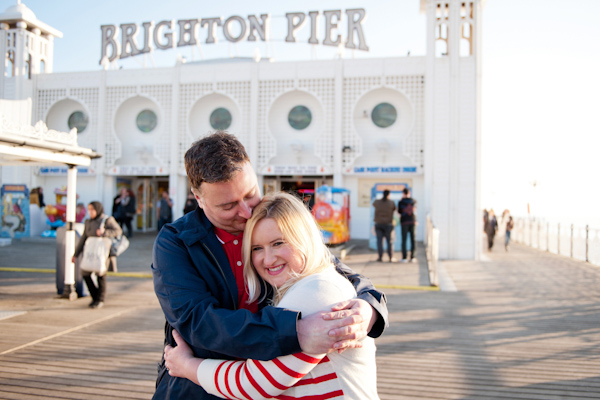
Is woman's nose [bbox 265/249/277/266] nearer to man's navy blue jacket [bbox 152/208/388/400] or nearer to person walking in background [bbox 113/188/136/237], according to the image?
man's navy blue jacket [bbox 152/208/388/400]

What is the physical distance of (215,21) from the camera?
18.9 metres

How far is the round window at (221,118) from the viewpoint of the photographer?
60.8 feet

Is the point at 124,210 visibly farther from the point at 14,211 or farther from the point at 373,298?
the point at 373,298

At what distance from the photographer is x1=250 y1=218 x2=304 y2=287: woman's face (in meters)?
1.51

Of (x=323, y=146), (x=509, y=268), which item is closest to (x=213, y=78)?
(x=323, y=146)

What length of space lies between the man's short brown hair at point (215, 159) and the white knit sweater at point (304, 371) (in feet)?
1.50

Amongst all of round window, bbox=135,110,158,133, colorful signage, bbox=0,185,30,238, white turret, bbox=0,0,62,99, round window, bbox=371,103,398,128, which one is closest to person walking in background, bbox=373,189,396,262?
round window, bbox=371,103,398,128

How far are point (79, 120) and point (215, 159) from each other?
20.5 meters

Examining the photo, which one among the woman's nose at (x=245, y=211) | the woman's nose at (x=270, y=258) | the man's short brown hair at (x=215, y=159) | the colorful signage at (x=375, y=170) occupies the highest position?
the colorful signage at (x=375, y=170)

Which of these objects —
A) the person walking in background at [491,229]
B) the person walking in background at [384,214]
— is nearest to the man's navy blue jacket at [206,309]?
the person walking in background at [384,214]

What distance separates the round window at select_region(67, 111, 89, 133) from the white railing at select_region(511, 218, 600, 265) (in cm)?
1910

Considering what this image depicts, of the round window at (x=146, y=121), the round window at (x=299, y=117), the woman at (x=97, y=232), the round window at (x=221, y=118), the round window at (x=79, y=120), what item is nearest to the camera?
the woman at (x=97, y=232)

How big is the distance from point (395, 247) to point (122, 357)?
1010cm

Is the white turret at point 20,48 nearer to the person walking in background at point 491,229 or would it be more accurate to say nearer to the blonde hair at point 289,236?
the person walking in background at point 491,229
